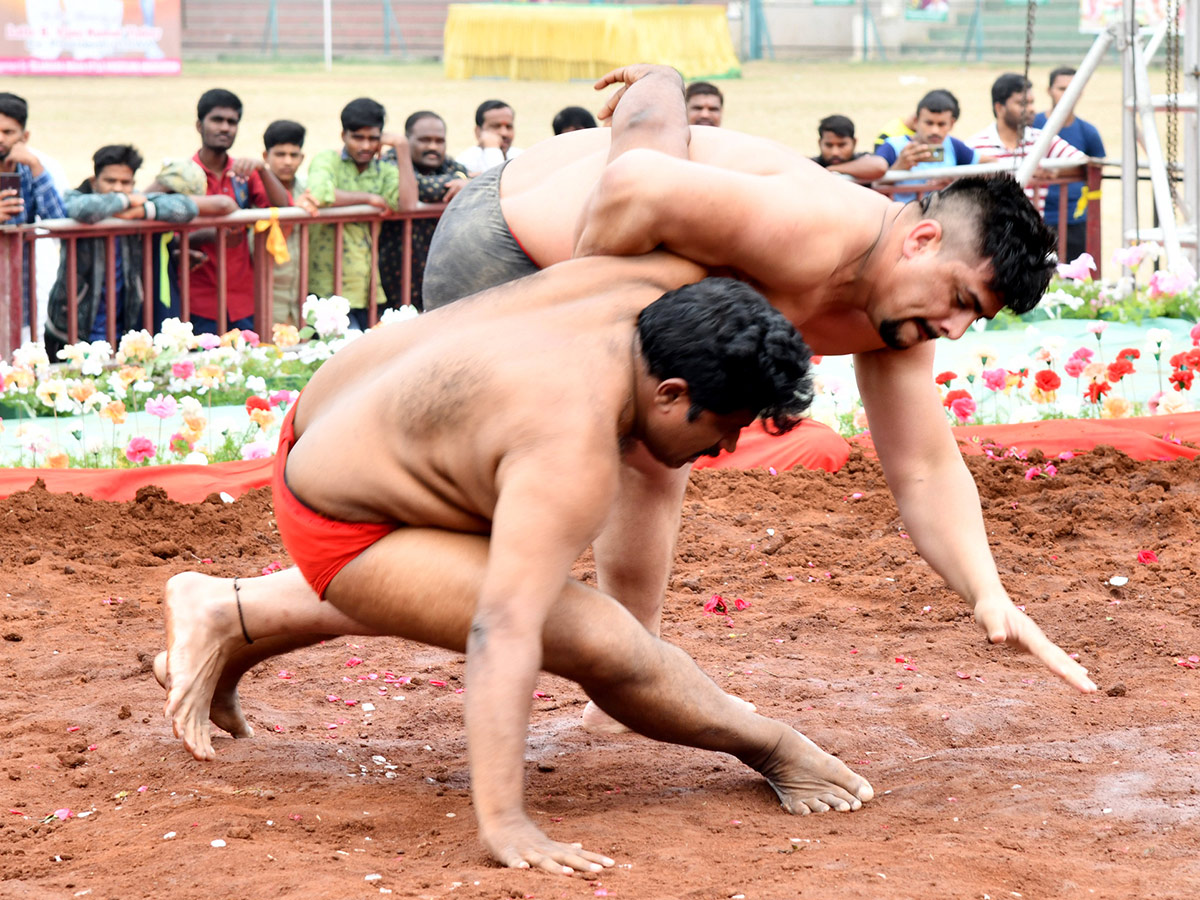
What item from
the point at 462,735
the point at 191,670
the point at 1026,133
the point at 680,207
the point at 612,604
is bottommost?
the point at 462,735

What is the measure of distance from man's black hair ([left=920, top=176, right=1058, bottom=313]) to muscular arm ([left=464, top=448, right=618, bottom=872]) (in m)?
0.88

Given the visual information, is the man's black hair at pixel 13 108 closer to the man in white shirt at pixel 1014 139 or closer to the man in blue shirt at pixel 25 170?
the man in blue shirt at pixel 25 170

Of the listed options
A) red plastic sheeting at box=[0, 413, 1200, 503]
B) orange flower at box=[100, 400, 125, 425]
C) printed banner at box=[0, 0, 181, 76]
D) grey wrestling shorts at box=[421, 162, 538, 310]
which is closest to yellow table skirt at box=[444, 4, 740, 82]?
printed banner at box=[0, 0, 181, 76]

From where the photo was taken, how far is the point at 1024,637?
2.92m

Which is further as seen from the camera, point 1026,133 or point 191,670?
point 1026,133

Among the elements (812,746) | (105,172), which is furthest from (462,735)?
(105,172)

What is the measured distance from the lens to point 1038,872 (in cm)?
258

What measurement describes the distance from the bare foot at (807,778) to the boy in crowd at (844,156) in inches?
257

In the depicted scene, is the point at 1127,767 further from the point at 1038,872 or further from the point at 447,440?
the point at 447,440

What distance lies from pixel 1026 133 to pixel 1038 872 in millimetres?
8366

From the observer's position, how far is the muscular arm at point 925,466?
3.27 metres

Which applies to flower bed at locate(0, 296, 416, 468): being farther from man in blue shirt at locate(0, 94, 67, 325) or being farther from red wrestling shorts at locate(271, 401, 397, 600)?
red wrestling shorts at locate(271, 401, 397, 600)

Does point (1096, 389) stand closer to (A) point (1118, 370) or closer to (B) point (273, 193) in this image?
(A) point (1118, 370)

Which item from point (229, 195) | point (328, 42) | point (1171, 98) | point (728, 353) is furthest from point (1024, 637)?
point (328, 42)
